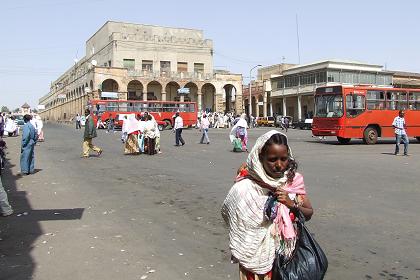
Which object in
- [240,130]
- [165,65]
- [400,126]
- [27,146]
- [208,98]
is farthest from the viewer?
[208,98]

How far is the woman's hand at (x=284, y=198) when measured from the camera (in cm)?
259

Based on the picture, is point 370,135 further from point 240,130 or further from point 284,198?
point 284,198

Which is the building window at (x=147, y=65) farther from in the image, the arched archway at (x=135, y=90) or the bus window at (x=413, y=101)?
the bus window at (x=413, y=101)

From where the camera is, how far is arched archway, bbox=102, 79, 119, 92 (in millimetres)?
60875

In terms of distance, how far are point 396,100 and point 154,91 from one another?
44.4 meters

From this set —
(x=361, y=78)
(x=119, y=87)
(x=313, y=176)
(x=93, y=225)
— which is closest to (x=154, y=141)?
(x=313, y=176)

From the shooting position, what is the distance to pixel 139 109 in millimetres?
47188

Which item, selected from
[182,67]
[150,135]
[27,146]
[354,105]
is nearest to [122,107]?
[182,67]

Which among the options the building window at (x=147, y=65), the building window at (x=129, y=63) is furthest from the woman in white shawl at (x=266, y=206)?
the building window at (x=147, y=65)

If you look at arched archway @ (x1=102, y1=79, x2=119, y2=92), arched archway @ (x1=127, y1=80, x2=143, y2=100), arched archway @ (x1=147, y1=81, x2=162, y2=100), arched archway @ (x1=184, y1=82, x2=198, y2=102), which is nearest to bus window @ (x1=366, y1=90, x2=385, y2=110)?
arched archway @ (x1=102, y1=79, x2=119, y2=92)

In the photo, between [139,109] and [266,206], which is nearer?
[266,206]

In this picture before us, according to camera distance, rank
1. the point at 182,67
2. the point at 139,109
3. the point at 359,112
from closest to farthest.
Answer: the point at 359,112 < the point at 139,109 < the point at 182,67

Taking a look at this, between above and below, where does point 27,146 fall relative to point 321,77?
below

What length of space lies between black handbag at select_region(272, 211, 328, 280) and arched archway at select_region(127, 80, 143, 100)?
2420 inches
